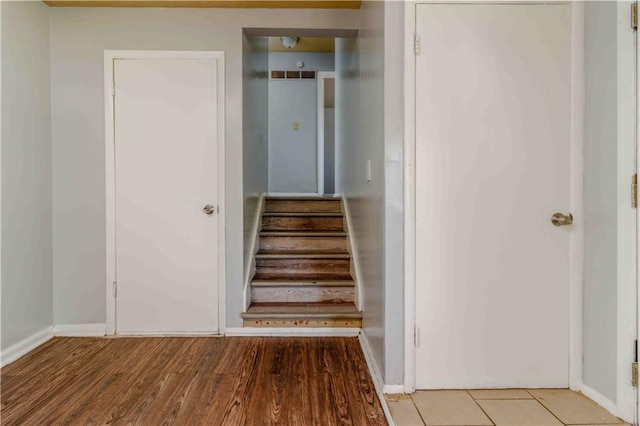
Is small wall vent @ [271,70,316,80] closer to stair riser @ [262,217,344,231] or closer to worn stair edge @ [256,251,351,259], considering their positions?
stair riser @ [262,217,344,231]

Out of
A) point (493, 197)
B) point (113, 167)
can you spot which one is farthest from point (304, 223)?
point (493, 197)

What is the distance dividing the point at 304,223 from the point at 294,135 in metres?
2.17

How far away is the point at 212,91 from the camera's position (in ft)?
8.68

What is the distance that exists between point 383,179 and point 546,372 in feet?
4.04

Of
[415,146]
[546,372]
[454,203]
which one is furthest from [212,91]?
[546,372]

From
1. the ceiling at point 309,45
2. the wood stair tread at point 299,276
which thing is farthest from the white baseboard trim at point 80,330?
the ceiling at point 309,45

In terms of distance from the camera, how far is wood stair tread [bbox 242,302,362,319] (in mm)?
2639

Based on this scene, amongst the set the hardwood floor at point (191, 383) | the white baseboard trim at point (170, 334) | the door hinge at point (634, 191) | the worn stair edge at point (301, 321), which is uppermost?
the door hinge at point (634, 191)

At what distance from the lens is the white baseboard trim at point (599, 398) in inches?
63.9

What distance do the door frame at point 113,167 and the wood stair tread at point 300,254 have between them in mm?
528

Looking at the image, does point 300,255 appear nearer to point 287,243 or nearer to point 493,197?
point 287,243

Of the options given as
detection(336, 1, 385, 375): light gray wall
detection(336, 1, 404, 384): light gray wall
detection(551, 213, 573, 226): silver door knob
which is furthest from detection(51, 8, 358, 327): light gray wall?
detection(551, 213, 573, 226): silver door knob

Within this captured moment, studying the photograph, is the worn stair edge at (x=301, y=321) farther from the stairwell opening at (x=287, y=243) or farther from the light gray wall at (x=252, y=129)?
the light gray wall at (x=252, y=129)

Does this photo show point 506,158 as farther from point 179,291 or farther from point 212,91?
point 179,291
